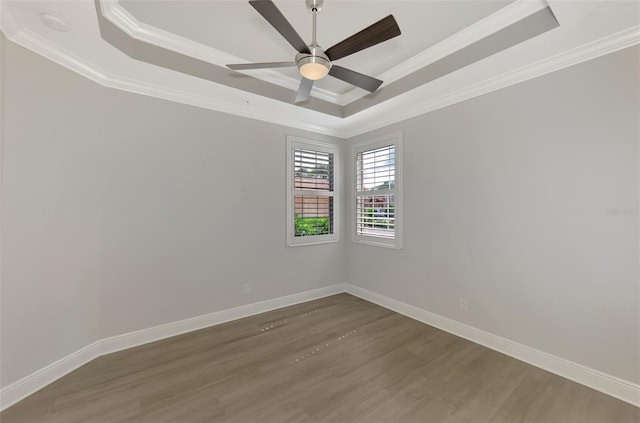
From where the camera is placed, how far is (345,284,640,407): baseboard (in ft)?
6.39

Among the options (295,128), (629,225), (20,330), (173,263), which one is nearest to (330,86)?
(295,128)

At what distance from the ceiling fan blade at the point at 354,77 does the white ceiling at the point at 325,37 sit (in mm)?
455

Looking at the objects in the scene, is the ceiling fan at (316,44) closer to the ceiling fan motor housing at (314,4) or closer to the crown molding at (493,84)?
the ceiling fan motor housing at (314,4)

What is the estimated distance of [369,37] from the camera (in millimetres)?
1785

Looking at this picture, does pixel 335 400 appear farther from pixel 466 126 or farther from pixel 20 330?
pixel 466 126

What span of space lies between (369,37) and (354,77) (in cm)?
48

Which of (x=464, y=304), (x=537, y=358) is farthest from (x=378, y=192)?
(x=537, y=358)

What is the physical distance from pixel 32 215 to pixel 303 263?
9.26ft

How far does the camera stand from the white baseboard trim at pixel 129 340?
1.92 m

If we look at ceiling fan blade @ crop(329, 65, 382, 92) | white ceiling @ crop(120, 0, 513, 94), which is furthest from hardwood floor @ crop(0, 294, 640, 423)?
white ceiling @ crop(120, 0, 513, 94)

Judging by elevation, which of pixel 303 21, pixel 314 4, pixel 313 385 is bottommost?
pixel 313 385

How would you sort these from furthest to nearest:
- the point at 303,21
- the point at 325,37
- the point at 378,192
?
the point at 378,192, the point at 325,37, the point at 303,21

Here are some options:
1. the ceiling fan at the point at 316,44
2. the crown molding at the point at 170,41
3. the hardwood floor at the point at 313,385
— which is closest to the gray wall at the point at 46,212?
the hardwood floor at the point at 313,385

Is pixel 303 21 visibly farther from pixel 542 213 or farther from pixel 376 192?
pixel 542 213
